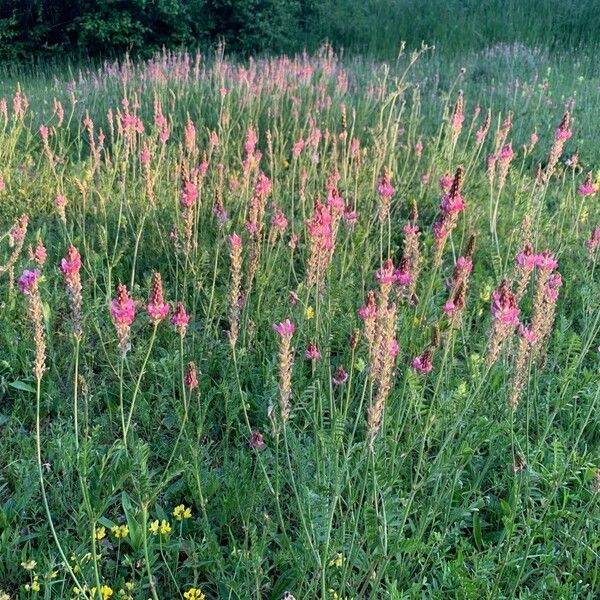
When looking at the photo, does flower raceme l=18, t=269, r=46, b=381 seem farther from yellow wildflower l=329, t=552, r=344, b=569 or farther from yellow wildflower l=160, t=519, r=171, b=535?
yellow wildflower l=329, t=552, r=344, b=569

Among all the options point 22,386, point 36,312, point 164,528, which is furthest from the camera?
point 22,386

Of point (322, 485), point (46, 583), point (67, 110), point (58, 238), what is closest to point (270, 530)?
point (322, 485)

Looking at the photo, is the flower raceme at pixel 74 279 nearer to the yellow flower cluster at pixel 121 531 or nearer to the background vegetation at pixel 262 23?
the yellow flower cluster at pixel 121 531

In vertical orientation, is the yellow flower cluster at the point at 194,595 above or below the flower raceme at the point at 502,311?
below

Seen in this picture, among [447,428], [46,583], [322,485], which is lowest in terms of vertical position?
[46,583]

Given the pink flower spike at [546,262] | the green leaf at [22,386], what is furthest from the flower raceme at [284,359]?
the green leaf at [22,386]

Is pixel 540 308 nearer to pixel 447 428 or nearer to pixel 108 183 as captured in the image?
pixel 447 428

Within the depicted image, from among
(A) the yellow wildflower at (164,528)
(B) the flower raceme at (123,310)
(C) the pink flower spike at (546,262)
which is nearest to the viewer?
(B) the flower raceme at (123,310)

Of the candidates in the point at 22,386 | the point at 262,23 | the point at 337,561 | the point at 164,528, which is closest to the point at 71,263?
the point at 164,528

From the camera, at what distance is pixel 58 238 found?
3.72 metres

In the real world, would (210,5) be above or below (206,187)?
above

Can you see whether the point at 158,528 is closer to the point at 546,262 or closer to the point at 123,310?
the point at 123,310

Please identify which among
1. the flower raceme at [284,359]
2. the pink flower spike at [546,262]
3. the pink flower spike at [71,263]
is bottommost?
the flower raceme at [284,359]

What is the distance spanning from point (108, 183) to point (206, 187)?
53 centimetres
